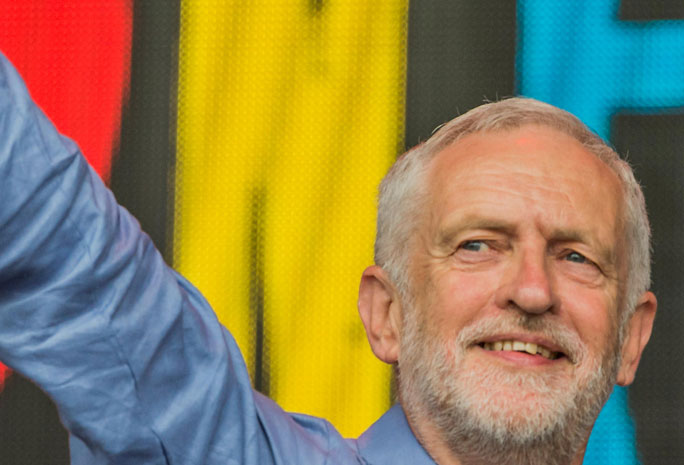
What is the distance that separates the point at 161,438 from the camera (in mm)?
952

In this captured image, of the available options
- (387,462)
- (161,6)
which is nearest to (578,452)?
(387,462)

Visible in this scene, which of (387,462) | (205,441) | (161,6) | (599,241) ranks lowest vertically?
(387,462)

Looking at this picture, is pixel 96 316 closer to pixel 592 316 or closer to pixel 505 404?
pixel 505 404

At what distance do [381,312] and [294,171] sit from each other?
0.37 m

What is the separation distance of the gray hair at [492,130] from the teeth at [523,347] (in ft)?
0.48

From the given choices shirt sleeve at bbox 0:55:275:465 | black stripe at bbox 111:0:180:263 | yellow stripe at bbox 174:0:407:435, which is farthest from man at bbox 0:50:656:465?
black stripe at bbox 111:0:180:263

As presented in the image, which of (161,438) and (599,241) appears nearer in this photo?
(161,438)

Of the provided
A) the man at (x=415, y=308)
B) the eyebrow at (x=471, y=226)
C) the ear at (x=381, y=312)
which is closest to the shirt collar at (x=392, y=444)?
the man at (x=415, y=308)

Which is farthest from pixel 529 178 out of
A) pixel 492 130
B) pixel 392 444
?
pixel 392 444

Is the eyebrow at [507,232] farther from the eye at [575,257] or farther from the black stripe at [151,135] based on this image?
the black stripe at [151,135]

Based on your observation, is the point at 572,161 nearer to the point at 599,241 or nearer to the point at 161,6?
the point at 599,241

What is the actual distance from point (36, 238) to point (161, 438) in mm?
225

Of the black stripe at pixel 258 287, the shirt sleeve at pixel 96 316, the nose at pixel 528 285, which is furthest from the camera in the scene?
the black stripe at pixel 258 287

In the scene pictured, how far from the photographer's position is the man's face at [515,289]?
1.15 metres
